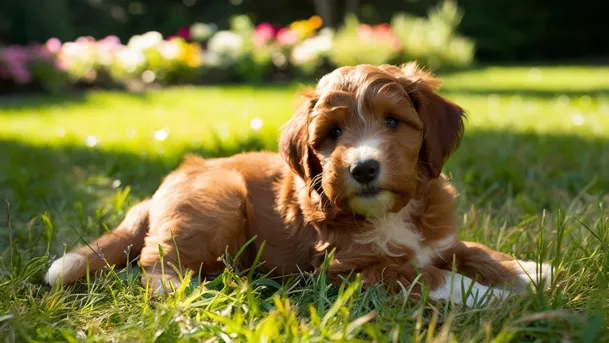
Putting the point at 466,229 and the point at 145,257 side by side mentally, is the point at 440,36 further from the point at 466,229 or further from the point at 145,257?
the point at 145,257

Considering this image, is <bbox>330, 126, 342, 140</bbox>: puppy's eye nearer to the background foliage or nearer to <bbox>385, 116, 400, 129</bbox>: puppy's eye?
<bbox>385, 116, 400, 129</bbox>: puppy's eye

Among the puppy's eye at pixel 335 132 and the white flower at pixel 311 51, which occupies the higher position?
the puppy's eye at pixel 335 132

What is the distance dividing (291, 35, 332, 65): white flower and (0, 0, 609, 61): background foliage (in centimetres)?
1055

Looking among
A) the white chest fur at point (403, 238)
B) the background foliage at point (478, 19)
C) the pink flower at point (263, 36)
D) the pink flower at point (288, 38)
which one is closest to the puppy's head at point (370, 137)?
the white chest fur at point (403, 238)

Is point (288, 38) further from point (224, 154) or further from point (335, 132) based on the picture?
point (335, 132)

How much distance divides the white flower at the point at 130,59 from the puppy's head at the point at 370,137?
1125 centimetres

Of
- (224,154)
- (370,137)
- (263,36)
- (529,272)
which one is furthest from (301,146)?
(263,36)

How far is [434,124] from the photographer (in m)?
3.05

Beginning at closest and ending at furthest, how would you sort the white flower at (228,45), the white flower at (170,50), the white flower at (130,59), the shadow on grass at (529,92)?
the shadow on grass at (529,92), the white flower at (130,59), the white flower at (170,50), the white flower at (228,45)

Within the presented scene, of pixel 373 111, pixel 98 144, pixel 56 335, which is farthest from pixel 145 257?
pixel 98 144

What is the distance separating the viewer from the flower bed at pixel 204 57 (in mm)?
13500

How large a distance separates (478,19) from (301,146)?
79.4 feet

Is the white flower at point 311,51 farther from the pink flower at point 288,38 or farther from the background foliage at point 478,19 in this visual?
the background foliage at point 478,19

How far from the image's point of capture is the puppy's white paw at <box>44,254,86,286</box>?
3.09m
